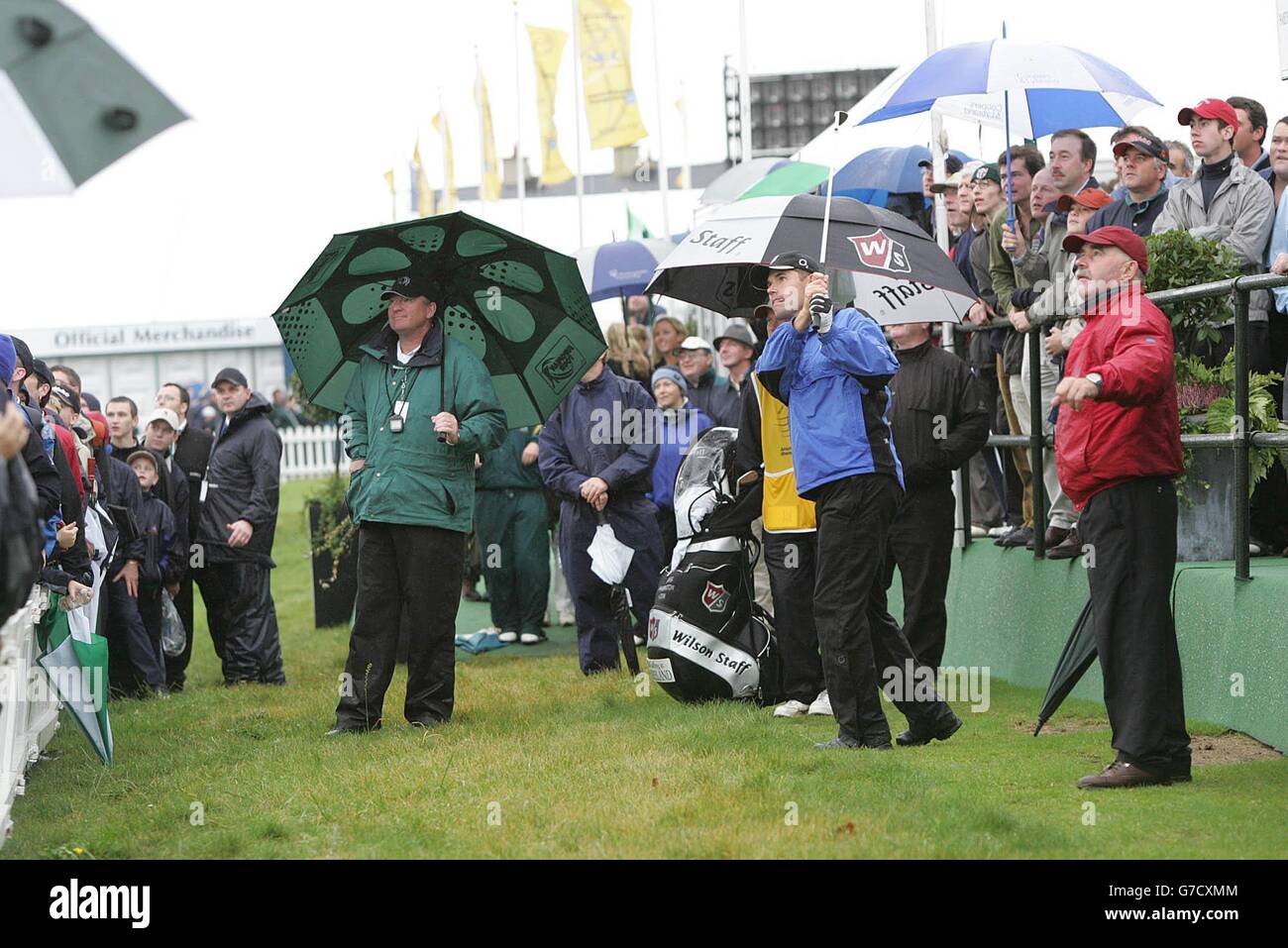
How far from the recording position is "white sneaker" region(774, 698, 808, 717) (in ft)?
30.3

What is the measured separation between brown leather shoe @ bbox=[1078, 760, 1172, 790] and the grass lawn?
79 mm

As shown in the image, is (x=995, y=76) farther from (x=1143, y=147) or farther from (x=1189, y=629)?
(x=1189, y=629)

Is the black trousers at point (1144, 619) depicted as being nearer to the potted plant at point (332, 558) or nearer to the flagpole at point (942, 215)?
the flagpole at point (942, 215)

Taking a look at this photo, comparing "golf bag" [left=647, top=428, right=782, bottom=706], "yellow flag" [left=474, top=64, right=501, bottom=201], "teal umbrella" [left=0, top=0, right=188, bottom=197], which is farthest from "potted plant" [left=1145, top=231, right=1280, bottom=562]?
"yellow flag" [left=474, top=64, right=501, bottom=201]

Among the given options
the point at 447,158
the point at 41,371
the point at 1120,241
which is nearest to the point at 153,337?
the point at 447,158

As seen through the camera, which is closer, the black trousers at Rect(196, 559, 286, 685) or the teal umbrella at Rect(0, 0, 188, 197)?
the teal umbrella at Rect(0, 0, 188, 197)

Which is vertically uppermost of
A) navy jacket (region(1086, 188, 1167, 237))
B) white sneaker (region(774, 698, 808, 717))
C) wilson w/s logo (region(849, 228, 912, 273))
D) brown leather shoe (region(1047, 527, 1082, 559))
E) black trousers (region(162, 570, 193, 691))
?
navy jacket (region(1086, 188, 1167, 237))

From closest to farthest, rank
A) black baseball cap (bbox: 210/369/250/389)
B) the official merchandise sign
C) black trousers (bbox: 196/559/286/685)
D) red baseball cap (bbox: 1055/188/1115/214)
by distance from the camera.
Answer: red baseball cap (bbox: 1055/188/1115/214) < black trousers (bbox: 196/559/286/685) < black baseball cap (bbox: 210/369/250/389) < the official merchandise sign

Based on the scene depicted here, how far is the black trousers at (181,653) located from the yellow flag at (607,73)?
13.9 meters

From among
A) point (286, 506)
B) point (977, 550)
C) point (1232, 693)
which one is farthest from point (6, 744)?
point (286, 506)

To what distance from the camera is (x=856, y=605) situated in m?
7.83

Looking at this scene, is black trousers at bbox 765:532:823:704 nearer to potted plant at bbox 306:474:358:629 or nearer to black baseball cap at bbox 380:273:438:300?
black baseball cap at bbox 380:273:438:300

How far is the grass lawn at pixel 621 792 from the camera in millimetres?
6129

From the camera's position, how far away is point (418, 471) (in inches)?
365
